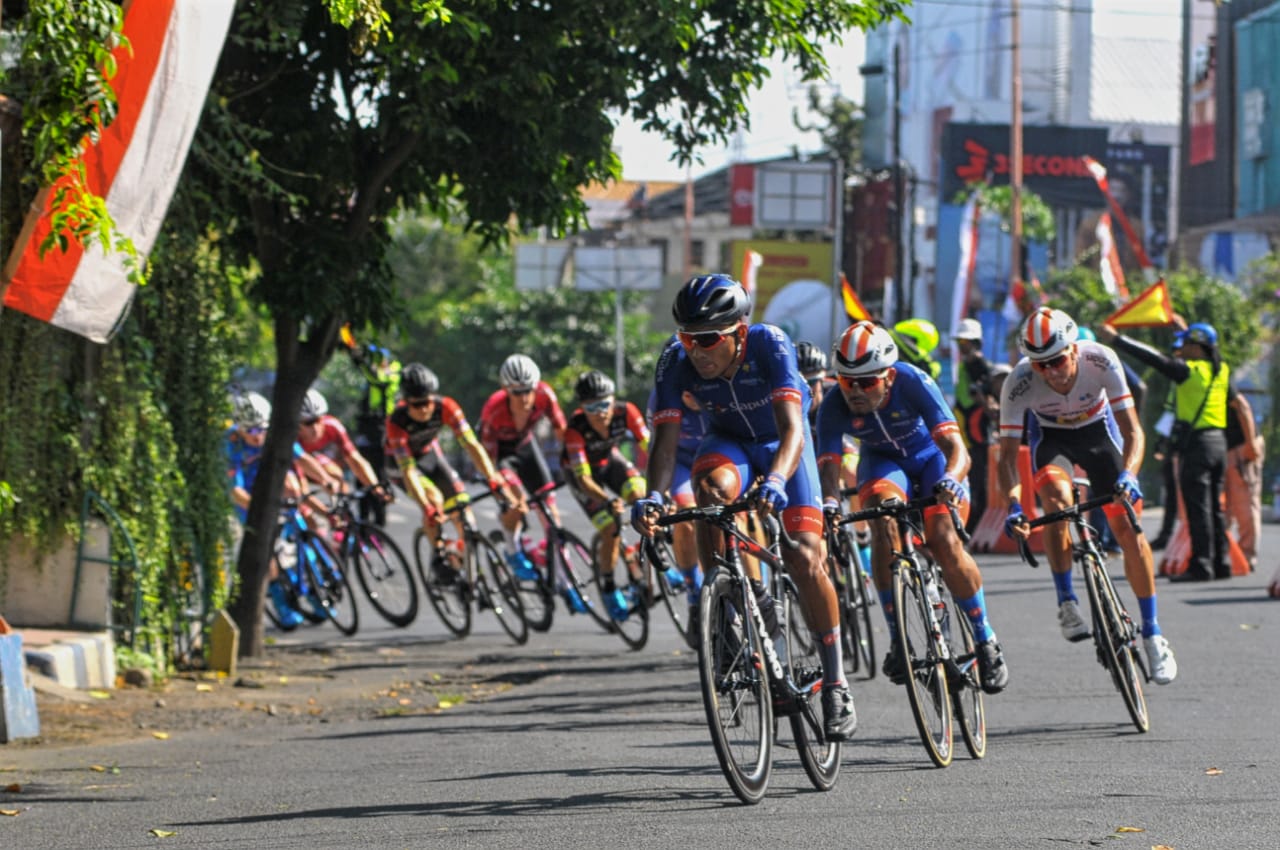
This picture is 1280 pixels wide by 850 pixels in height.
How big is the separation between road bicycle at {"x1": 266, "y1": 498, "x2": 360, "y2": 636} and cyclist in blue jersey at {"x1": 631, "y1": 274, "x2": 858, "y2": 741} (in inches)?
313

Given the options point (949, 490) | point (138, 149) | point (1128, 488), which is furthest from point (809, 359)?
point (138, 149)

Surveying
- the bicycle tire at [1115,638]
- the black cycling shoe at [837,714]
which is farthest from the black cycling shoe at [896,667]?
the bicycle tire at [1115,638]

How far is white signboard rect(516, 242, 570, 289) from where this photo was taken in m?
70.3

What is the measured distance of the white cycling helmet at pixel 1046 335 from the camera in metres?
9.96

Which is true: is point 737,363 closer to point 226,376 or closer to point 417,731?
point 417,731

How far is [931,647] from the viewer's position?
28.5ft

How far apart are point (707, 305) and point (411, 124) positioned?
5015 millimetres

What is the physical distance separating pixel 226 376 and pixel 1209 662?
6.35 meters

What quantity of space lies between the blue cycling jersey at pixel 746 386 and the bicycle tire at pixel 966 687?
4.12 feet

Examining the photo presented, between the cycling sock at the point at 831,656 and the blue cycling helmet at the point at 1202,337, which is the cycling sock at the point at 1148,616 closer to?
the cycling sock at the point at 831,656

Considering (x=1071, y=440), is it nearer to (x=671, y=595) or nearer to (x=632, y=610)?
(x=671, y=595)

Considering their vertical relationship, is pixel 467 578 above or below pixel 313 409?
below

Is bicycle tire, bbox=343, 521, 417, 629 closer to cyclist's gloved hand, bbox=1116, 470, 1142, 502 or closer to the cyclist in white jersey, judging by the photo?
the cyclist in white jersey

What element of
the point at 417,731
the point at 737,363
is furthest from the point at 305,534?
the point at 737,363
